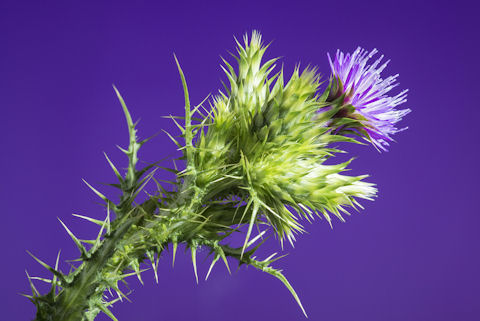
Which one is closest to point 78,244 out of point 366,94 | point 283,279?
point 283,279

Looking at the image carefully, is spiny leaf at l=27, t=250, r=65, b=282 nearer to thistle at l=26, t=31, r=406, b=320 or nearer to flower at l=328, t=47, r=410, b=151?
thistle at l=26, t=31, r=406, b=320

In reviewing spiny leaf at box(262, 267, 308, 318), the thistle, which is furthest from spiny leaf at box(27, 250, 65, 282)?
spiny leaf at box(262, 267, 308, 318)

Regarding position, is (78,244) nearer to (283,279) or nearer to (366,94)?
(283,279)

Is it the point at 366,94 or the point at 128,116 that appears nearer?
the point at 128,116

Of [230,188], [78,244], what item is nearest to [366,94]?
[230,188]

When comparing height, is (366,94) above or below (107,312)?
above

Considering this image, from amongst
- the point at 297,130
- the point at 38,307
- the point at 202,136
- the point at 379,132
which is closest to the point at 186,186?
the point at 202,136

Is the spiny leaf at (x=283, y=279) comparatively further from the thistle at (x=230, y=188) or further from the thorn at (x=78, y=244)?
the thorn at (x=78, y=244)
